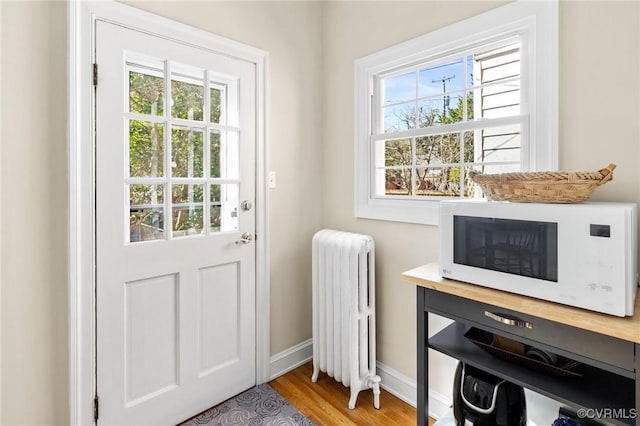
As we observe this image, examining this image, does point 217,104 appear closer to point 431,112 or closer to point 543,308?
point 431,112

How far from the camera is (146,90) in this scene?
160 centimetres

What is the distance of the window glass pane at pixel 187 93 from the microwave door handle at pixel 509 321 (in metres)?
1.63

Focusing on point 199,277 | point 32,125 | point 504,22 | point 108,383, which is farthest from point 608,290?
point 32,125

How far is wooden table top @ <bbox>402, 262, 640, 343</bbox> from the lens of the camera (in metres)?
0.87

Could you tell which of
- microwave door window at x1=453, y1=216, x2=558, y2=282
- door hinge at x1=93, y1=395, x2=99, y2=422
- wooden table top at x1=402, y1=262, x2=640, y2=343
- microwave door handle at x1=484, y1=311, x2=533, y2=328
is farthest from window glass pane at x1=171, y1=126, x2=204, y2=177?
microwave door handle at x1=484, y1=311, x2=533, y2=328

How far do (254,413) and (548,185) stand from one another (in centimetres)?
176

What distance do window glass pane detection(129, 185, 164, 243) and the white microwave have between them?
52.6 inches

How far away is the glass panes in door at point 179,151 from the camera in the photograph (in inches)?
62.4

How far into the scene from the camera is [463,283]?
124 cm

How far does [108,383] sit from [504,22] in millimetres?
2406

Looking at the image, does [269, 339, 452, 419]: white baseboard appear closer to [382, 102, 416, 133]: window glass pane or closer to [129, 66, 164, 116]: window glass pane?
[382, 102, 416, 133]: window glass pane

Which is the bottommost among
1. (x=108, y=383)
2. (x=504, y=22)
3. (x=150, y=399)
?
(x=150, y=399)

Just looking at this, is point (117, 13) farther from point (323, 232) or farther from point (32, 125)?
point (323, 232)

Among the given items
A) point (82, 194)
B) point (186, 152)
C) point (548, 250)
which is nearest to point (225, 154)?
point (186, 152)
